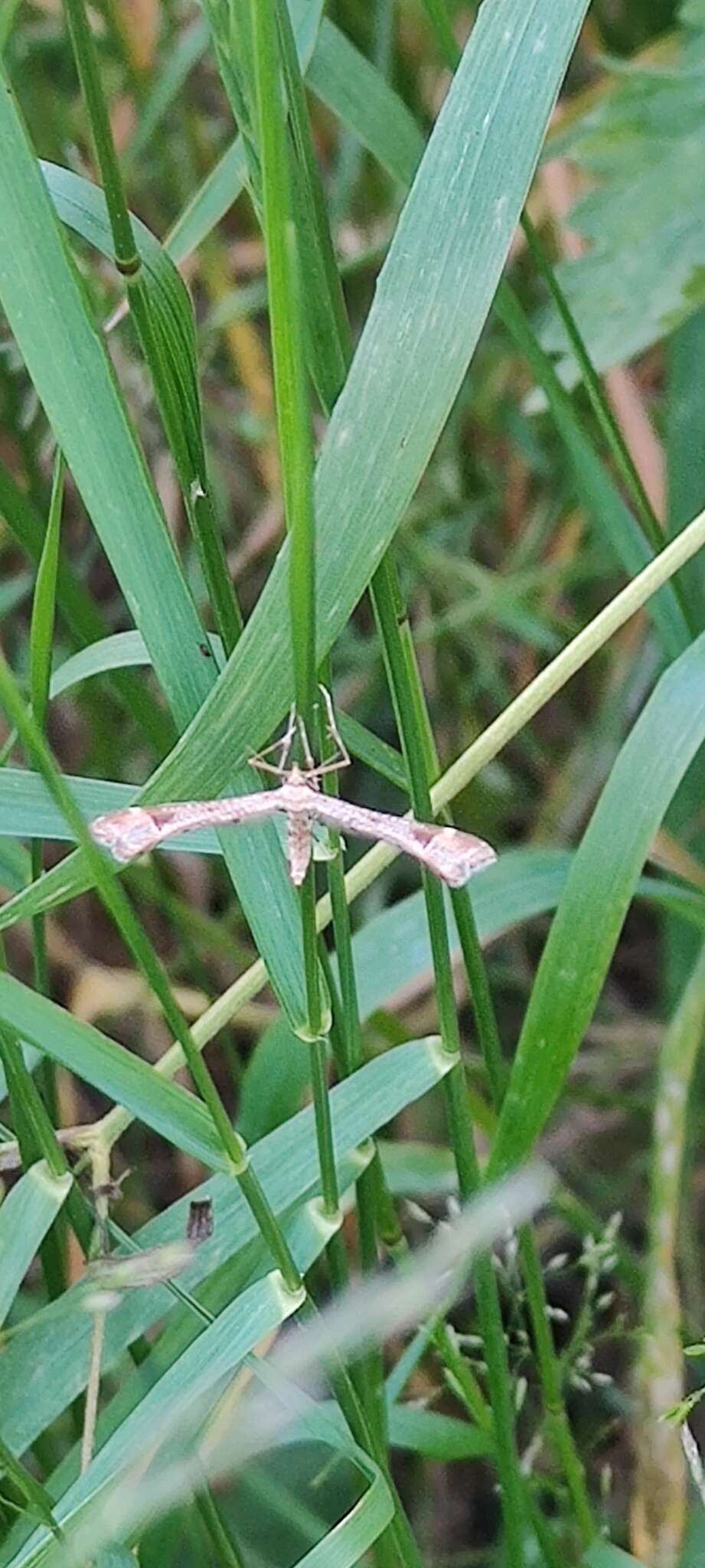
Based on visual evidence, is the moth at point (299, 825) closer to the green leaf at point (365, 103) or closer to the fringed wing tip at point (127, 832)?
the fringed wing tip at point (127, 832)

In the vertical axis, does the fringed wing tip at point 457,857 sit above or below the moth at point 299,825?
below

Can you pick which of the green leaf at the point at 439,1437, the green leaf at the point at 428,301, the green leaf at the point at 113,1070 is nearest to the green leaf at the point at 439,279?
the green leaf at the point at 428,301

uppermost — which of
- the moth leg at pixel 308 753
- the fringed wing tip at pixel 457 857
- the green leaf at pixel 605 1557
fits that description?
the moth leg at pixel 308 753

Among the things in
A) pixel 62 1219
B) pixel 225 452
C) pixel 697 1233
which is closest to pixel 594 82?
pixel 225 452

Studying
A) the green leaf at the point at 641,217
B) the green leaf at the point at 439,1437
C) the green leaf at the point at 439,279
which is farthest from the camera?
the green leaf at the point at 641,217

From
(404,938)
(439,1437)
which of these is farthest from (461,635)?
(439,1437)

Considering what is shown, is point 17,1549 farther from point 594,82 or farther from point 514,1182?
point 594,82

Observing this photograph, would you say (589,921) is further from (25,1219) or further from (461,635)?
(461,635)
